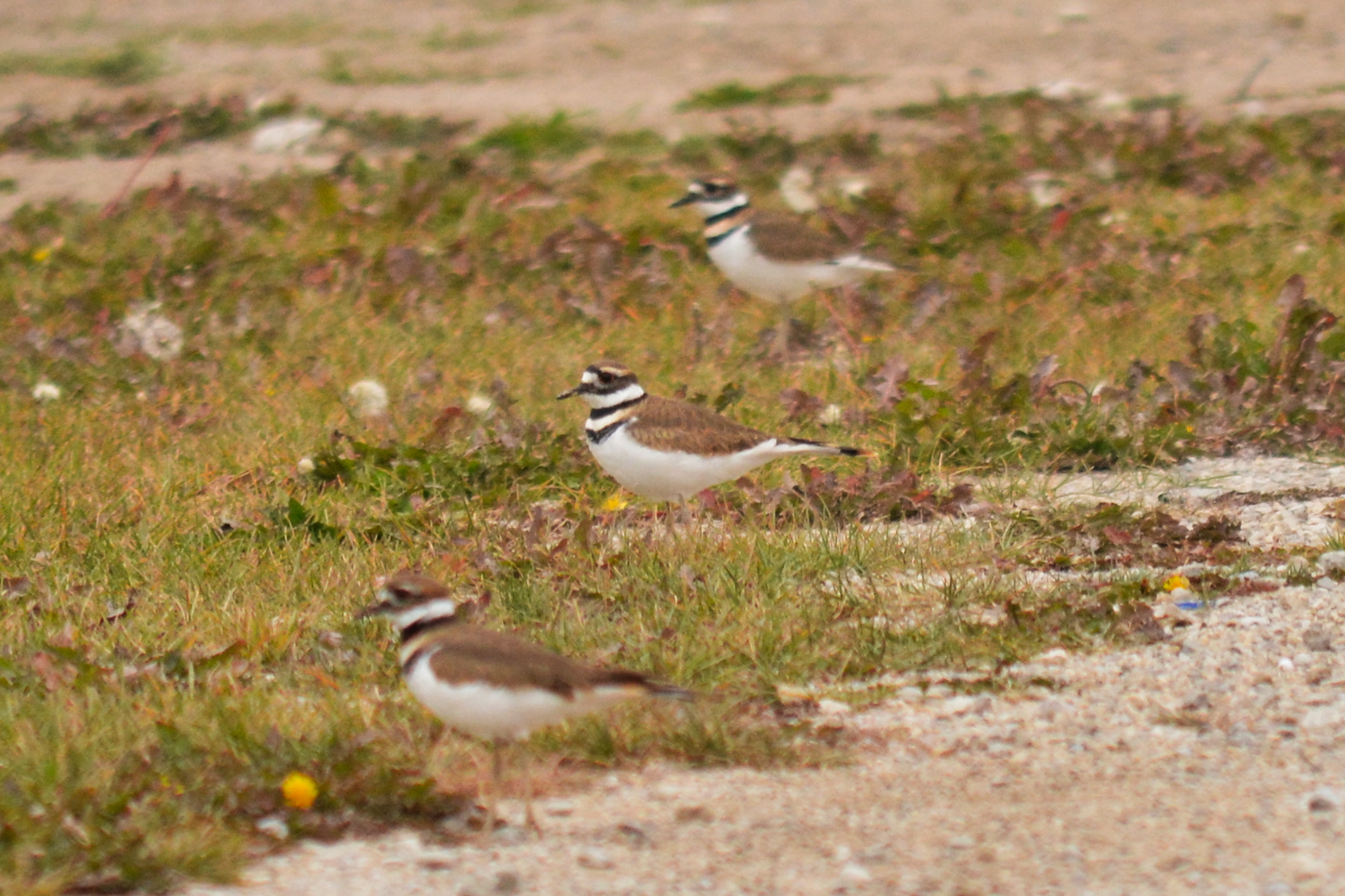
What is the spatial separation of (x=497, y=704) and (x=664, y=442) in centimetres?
207

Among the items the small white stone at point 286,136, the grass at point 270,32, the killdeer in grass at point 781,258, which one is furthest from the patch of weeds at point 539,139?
the grass at point 270,32

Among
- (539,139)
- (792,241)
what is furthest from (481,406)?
(539,139)

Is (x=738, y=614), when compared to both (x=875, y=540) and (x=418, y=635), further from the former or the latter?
(x=418, y=635)

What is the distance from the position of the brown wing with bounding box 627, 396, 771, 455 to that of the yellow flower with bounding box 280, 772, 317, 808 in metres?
2.13

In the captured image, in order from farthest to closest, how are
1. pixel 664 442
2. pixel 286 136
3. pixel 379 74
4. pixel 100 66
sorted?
pixel 100 66 → pixel 379 74 → pixel 286 136 → pixel 664 442

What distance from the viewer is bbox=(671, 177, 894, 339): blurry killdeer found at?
8125mm

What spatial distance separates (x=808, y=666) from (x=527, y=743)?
88 cm

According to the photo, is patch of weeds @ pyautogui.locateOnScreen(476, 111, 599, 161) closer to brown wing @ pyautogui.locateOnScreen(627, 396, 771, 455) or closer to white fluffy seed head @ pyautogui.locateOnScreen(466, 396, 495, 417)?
white fluffy seed head @ pyautogui.locateOnScreen(466, 396, 495, 417)

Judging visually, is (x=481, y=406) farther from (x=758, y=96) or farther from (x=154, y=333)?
A: (x=758, y=96)

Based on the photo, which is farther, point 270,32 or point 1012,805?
point 270,32

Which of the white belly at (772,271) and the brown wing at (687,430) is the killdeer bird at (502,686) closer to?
the brown wing at (687,430)

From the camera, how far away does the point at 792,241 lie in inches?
320

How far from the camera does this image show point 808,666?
4.61 meters

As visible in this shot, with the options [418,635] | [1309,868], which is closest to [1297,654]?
[1309,868]
